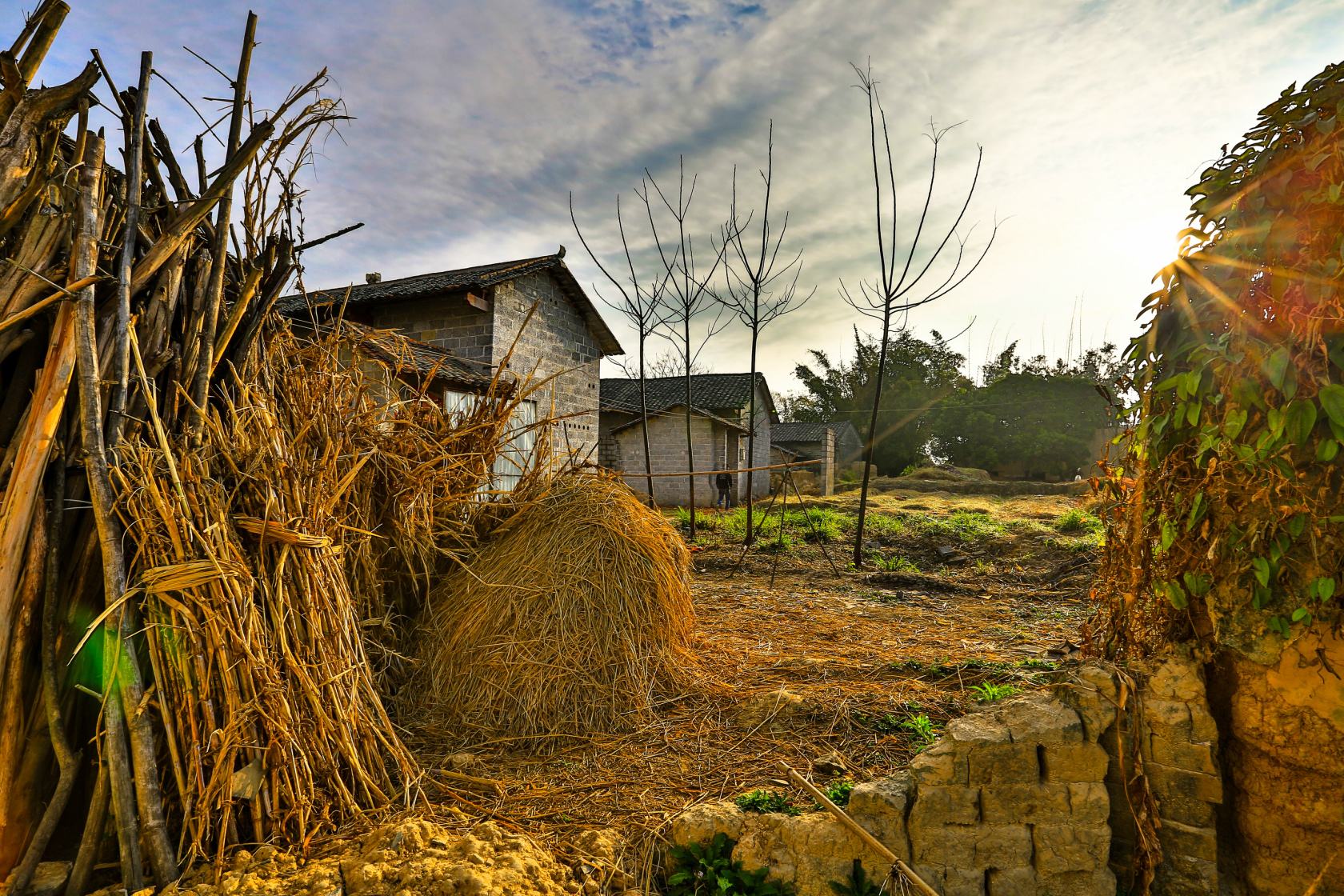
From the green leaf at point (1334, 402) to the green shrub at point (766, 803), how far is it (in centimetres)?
210

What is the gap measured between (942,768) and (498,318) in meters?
10.9

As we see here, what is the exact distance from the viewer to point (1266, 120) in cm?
222

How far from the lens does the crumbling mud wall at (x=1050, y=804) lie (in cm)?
239

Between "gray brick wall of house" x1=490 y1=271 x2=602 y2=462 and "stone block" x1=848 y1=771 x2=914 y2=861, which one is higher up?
"gray brick wall of house" x1=490 y1=271 x2=602 y2=462

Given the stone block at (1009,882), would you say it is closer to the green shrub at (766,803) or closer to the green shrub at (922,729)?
the green shrub at (922,729)

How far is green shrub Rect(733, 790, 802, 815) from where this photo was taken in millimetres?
2414

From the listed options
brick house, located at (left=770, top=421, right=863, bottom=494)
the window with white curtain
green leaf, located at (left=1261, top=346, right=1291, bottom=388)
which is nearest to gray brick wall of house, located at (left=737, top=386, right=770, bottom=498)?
brick house, located at (left=770, top=421, right=863, bottom=494)

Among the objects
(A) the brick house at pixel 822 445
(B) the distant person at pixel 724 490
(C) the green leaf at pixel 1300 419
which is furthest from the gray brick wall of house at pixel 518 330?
(A) the brick house at pixel 822 445

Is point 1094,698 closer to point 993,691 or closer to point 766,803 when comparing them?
point 993,691

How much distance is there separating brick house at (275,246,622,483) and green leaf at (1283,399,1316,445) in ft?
31.1

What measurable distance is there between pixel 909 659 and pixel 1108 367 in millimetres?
32307

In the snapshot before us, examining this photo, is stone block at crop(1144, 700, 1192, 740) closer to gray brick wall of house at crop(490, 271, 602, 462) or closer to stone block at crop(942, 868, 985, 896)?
stone block at crop(942, 868, 985, 896)

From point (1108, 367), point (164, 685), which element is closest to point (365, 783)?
point (164, 685)

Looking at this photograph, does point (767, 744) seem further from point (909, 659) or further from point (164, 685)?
point (164, 685)
